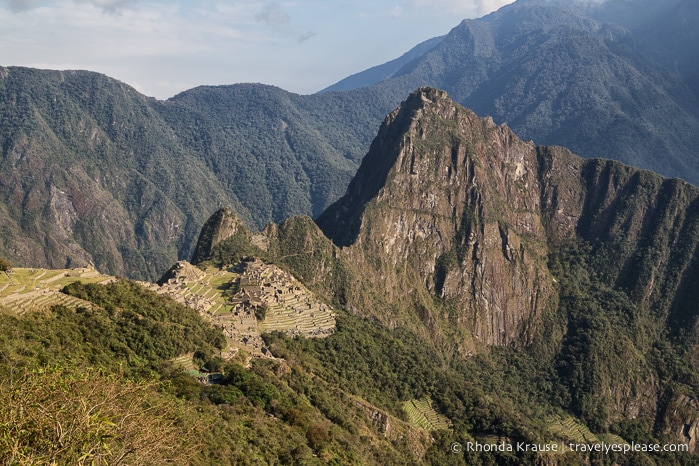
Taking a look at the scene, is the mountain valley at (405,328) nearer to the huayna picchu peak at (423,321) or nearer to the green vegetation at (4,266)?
the green vegetation at (4,266)

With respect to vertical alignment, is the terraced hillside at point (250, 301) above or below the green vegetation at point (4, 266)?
below

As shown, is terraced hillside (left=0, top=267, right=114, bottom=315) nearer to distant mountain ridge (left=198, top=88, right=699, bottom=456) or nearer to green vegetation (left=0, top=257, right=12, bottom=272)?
green vegetation (left=0, top=257, right=12, bottom=272)

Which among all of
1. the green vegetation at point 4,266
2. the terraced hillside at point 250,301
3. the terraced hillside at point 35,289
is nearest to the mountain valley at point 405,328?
the green vegetation at point 4,266

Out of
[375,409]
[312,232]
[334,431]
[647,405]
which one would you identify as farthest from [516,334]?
[334,431]

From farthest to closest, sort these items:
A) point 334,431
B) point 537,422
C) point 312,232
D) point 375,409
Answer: point 312,232 < point 537,422 < point 375,409 < point 334,431

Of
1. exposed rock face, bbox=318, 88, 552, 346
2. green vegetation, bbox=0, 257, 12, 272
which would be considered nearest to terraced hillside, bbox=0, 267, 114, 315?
green vegetation, bbox=0, 257, 12, 272

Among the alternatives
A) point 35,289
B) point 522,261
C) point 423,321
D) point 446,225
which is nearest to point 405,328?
point 423,321

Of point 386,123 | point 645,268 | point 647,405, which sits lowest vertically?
point 647,405

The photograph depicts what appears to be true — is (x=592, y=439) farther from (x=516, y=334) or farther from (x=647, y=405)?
(x=516, y=334)
